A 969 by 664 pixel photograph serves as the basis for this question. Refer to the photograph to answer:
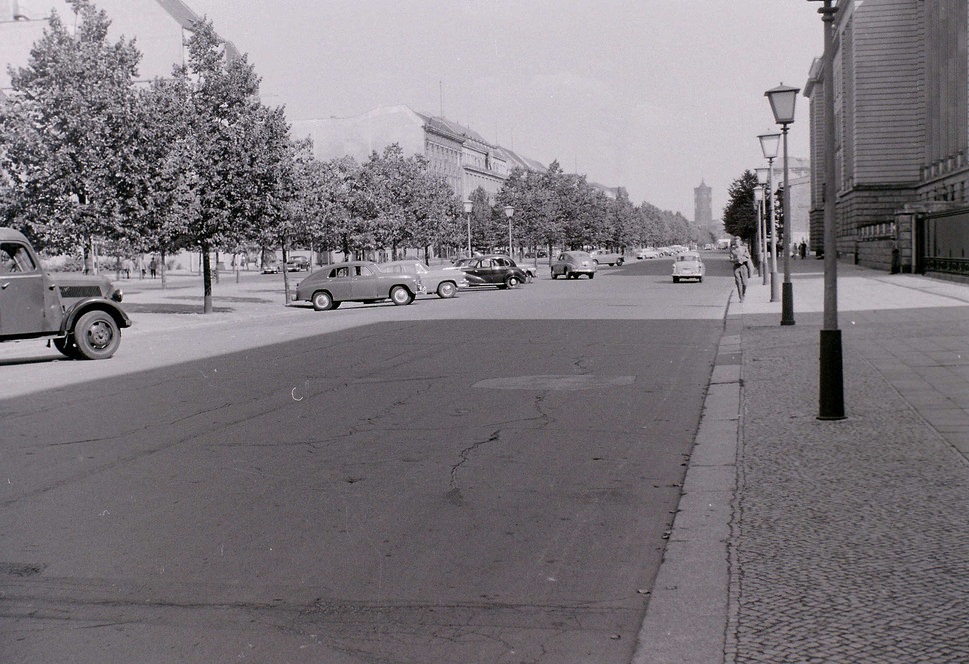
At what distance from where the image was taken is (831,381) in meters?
8.67

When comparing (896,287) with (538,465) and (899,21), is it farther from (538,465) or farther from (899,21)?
(899,21)

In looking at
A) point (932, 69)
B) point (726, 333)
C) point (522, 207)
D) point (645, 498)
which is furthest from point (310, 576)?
point (522, 207)

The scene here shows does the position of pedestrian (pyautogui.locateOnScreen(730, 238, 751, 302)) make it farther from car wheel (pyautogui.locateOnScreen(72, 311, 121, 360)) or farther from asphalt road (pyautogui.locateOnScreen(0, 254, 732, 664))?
car wheel (pyautogui.locateOnScreen(72, 311, 121, 360))

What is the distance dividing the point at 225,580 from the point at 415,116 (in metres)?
114

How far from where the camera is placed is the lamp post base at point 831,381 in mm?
8656

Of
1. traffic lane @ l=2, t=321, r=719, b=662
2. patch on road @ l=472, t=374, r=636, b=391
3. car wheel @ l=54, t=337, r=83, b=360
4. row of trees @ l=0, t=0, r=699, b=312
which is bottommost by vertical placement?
traffic lane @ l=2, t=321, r=719, b=662

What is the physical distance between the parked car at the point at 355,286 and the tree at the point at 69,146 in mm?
7241

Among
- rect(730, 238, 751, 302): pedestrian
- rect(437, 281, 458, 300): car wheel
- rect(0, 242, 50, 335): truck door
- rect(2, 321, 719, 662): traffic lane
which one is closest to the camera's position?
rect(2, 321, 719, 662): traffic lane

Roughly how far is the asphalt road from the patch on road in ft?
0.24

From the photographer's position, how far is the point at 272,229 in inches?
1194

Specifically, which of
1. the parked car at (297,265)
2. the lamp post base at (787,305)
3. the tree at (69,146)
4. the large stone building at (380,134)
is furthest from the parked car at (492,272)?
the large stone building at (380,134)

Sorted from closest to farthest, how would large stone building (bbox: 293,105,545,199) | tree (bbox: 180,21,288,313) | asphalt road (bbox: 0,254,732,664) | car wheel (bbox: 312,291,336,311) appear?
1. asphalt road (bbox: 0,254,732,664)
2. tree (bbox: 180,21,288,313)
3. car wheel (bbox: 312,291,336,311)
4. large stone building (bbox: 293,105,545,199)

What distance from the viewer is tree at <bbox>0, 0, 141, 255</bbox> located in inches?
1045

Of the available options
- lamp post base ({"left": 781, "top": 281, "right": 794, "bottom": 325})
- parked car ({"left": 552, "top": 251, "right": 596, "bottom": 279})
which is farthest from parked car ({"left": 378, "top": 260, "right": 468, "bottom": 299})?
lamp post base ({"left": 781, "top": 281, "right": 794, "bottom": 325})
